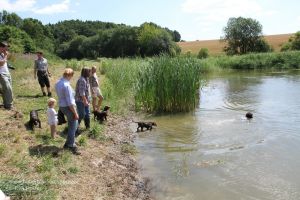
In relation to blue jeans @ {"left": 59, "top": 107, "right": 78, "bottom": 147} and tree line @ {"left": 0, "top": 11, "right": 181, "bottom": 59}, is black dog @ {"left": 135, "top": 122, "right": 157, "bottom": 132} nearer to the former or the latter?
blue jeans @ {"left": 59, "top": 107, "right": 78, "bottom": 147}

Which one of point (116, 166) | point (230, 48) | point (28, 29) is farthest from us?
point (28, 29)

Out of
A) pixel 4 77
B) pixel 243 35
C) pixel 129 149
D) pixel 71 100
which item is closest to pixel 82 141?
A: pixel 129 149

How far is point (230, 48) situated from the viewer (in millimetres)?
71250

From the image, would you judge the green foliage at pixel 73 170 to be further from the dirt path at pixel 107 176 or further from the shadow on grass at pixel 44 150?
the shadow on grass at pixel 44 150

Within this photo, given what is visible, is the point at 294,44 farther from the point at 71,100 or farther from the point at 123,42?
the point at 71,100

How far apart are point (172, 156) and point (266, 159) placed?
234 centimetres

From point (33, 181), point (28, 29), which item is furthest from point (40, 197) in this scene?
point (28, 29)

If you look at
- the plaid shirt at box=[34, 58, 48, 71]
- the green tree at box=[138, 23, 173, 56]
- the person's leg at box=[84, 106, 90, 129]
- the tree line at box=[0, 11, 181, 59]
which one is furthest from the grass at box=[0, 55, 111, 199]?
the green tree at box=[138, 23, 173, 56]

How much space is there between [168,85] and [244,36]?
186 feet

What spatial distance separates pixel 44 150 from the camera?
28.6 ft

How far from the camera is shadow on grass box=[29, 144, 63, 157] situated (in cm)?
845

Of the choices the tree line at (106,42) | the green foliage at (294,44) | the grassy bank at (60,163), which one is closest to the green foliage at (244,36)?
the green foliage at (294,44)

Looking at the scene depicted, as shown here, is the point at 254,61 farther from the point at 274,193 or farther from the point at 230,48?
the point at 274,193

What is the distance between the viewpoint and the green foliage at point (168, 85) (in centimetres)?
1633
